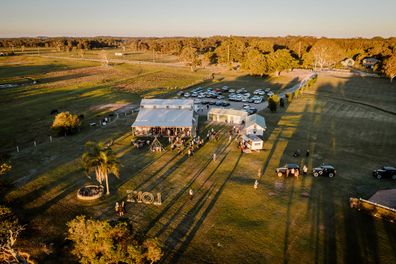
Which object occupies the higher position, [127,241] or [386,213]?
[127,241]

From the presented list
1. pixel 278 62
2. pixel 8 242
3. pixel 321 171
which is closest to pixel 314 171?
pixel 321 171

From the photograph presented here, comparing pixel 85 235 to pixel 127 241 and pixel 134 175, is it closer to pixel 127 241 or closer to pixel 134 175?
pixel 127 241

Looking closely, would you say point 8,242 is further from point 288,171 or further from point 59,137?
point 59,137

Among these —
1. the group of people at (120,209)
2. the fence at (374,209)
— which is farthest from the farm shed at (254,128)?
the group of people at (120,209)

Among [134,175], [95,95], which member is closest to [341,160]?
[134,175]

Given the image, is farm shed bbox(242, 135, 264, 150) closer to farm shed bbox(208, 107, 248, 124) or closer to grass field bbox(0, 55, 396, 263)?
grass field bbox(0, 55, 396, 263)

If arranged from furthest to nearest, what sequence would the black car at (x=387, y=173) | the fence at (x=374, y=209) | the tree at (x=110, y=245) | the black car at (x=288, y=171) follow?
the black car at (x=288, y=171) < the black car at (x=387, y=173) < the fence at (x=374, y=209) < the tree at (x=110, y=245)

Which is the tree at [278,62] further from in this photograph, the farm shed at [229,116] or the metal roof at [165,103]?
the metal roof at [165,103]
